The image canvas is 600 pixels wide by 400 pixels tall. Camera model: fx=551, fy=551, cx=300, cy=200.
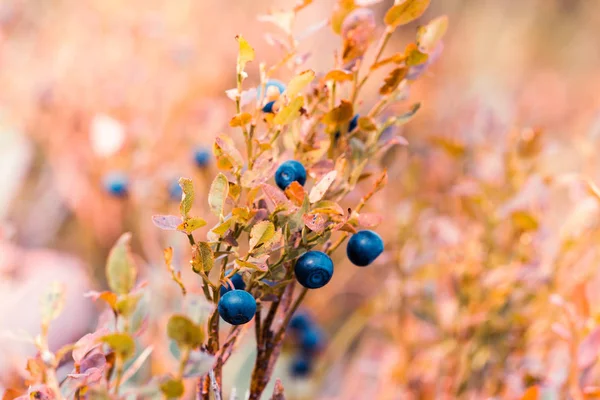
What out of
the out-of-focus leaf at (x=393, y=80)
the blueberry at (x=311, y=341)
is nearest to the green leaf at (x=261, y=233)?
the out-of-focus leaf at (x=393, y=80)

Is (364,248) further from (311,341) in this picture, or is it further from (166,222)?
(311,341)

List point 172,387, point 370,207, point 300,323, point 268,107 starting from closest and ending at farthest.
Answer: point 172,387
point 268,107
point 370,207
point 300,323

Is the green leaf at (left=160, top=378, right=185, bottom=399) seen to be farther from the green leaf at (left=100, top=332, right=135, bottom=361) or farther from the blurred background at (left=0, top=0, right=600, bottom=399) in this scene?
the blurred background at (left=0, top=0, right=600, bottom=399)

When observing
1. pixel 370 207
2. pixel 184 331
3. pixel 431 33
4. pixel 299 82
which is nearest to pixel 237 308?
pixel 184 331

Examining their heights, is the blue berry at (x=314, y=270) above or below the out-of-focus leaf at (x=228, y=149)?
below

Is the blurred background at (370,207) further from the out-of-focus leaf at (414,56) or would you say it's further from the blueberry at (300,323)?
the out-of-focus leaf at (414,56)

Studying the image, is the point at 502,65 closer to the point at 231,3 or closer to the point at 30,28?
the point at 231,3

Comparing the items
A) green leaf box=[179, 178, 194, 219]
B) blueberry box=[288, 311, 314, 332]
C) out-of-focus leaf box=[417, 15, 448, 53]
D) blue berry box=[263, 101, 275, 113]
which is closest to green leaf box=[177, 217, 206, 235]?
green leaf box=[179, 178, 194, 219]
